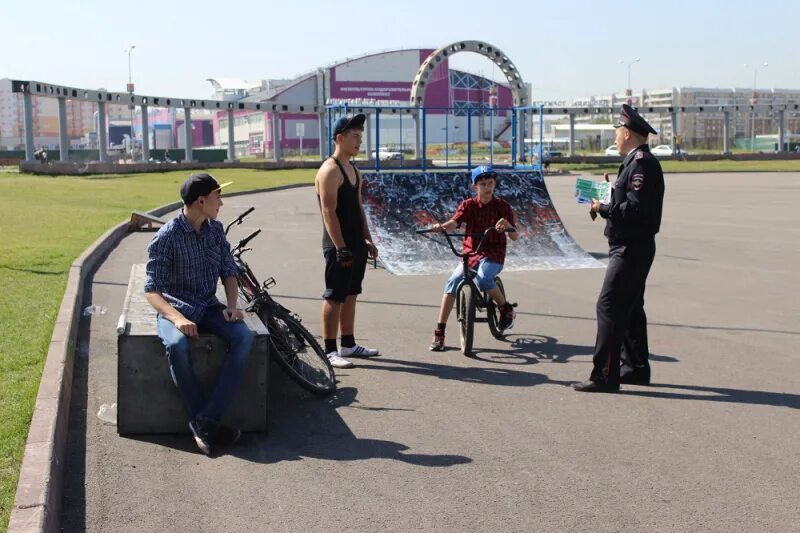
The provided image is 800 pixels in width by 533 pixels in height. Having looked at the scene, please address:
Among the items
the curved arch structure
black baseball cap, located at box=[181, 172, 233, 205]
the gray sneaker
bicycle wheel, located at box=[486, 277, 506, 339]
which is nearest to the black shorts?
the gray sneaker

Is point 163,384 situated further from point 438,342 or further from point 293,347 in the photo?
point 438,342

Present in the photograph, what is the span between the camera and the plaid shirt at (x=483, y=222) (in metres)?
8.44

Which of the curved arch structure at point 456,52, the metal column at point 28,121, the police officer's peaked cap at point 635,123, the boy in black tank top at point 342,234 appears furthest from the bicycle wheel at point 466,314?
the curved arch structure at point 456,52

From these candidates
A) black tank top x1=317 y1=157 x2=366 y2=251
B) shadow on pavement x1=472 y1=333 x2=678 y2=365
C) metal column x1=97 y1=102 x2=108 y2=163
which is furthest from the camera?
metal column x1=97 y1=102 x2=108 y2=163

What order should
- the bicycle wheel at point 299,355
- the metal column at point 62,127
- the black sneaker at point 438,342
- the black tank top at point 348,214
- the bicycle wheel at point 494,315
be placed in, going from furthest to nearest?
the metal column at point 62,127 → the bicycle wheel at point 494,315 → the black sneaker at point 438,342 → the black tank top at point 348,214 → the bicycle wheel at point 299,355

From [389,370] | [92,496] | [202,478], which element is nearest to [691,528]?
[202,478]

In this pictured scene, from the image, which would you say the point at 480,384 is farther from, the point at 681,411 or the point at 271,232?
the point at 271,232

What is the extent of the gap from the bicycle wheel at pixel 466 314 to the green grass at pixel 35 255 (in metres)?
3.31

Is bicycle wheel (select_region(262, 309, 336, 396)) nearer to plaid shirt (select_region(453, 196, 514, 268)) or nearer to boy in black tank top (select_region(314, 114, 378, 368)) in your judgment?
boy in black tank top (select_region(314, 114, 378, 368))

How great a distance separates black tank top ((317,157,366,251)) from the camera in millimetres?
7672

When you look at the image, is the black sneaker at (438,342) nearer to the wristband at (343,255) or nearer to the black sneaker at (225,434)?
the wristband at (343,255)

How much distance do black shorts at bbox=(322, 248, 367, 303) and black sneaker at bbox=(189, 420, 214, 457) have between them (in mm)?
2278

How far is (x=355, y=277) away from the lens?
7.88m

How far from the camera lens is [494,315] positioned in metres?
8.74
